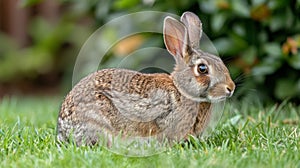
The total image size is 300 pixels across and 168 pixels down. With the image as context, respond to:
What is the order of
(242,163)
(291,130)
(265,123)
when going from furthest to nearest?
(265,123), (291,130), (242,163)

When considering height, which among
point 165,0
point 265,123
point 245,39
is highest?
point 165,0

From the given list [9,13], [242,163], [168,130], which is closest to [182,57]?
[168,130]

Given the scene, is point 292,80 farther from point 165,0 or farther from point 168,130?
point 168,130

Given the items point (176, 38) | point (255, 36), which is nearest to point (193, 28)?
point (176, 38)

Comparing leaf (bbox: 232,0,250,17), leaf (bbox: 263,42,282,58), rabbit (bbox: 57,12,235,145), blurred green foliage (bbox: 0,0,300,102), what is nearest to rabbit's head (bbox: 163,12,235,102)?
rabbit (bbox: 57,12,235,145)

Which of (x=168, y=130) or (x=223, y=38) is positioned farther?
(x=223, y=38)


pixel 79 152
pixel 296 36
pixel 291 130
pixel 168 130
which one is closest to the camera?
pixel 79 152

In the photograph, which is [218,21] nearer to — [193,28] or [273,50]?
[273,50]
